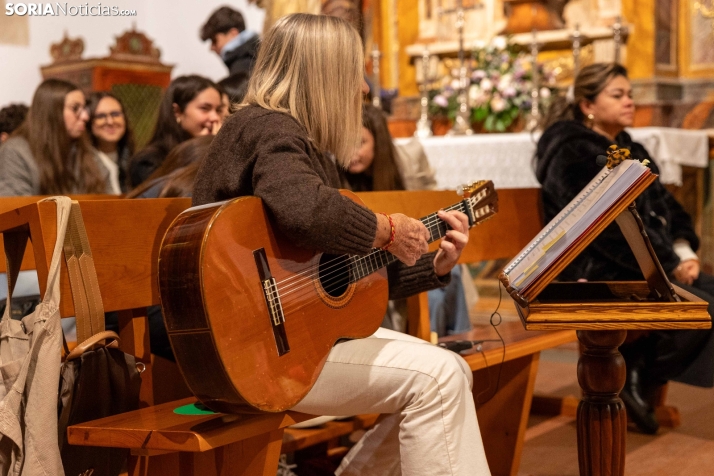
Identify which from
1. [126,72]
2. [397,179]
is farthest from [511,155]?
[126,72]

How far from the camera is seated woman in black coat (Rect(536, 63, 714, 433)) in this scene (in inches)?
142

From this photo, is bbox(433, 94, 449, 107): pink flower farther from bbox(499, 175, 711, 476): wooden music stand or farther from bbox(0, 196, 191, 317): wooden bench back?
bbox(0, 196, 191, 317): wooden bench back

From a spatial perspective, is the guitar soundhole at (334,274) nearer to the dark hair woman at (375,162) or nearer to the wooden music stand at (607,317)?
the wooden music stand at (607,317)

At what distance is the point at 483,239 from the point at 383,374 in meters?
1.47

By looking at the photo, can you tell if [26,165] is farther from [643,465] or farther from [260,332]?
[643,465]

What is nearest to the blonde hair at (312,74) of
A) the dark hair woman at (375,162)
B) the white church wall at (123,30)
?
the dark hair woman at (375,162)

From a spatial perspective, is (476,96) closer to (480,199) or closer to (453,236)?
(480,199)

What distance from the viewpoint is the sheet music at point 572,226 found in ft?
7.48

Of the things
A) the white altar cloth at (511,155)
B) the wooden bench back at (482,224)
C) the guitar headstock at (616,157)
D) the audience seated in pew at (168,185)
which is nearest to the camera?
the guitar headstock at (616,157)

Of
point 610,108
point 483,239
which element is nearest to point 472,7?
point 610,108

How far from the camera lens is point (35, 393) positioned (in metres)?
2.07

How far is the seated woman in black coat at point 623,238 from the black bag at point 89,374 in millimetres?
2073

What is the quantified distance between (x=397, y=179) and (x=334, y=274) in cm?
195

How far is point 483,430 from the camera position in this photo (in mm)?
3162
